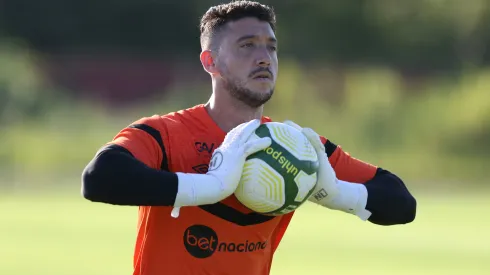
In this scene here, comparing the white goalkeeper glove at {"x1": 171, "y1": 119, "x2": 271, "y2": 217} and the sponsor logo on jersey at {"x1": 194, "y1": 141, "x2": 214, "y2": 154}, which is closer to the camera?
the white goalkeeper glove at {"x1": 171, "y1": 119, "x2": 271, "y2": 217}

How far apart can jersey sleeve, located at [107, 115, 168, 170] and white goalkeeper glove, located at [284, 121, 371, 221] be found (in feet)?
2.05

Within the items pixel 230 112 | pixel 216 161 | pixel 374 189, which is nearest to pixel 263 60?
pixel 230 112

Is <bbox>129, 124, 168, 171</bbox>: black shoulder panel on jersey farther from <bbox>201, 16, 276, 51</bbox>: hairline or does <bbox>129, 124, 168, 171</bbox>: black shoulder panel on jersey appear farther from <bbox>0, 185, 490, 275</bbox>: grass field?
<bbox>0, 185, 490, 275</bbox>: grass field

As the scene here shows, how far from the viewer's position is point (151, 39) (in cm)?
3856

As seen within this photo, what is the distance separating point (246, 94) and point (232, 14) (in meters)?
0.45

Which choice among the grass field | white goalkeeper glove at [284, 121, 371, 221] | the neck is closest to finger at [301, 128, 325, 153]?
white goalkeeper glove at [284, 121, 371, 221]

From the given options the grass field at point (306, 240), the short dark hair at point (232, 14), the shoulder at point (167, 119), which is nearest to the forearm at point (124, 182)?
the shoulder at point (167, 119)

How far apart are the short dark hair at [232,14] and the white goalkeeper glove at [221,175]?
Answer: 0.80 metres

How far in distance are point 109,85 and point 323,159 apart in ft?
94.9

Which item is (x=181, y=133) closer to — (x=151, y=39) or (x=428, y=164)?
(x=428, y=164)

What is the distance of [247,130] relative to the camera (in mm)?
4820

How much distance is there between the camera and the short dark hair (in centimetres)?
538

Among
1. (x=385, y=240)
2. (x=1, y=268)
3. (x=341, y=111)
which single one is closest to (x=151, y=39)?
(x=341, y=111)

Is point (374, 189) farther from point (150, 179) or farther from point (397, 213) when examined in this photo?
point (150, 179)
